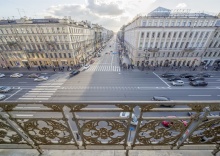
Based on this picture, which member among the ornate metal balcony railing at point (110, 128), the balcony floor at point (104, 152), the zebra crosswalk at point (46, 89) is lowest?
the zebra crosswalk at point (46, 89)

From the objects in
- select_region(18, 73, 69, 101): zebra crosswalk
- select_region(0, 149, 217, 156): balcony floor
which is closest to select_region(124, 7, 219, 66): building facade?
select_region(18, 73, 69, 101): zebra crosswalk

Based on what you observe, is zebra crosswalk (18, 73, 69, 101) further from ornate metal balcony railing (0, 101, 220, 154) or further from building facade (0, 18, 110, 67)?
ornate metal balcony railing (0, 101, 220, 154)

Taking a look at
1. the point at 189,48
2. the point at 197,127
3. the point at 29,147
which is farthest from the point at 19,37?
the point at 189,48

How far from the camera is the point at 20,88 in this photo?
18375 mm

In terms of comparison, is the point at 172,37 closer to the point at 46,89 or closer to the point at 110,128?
the point at 110,128

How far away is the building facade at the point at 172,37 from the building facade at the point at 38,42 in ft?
59.0

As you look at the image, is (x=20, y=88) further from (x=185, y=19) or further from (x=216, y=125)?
(x=185, y=19)

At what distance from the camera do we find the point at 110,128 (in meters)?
2.60

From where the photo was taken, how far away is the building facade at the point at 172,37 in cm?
2377

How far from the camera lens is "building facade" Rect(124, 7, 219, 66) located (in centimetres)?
2377

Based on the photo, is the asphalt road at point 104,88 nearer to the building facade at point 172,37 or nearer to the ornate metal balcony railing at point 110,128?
the building facade at point 172,37

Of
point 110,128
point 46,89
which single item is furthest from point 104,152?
point 46,89

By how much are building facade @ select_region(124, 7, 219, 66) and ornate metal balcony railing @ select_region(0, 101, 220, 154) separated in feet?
86.4

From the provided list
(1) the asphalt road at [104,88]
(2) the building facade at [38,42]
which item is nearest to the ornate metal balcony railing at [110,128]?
(1) the asphalt road at [104,88]
